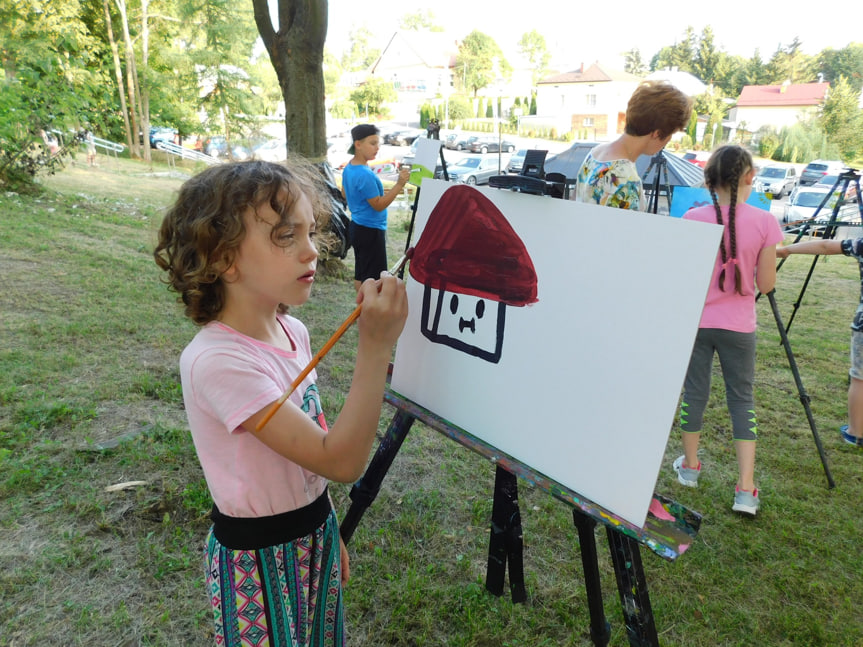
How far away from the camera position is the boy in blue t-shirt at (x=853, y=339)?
2.75 metres

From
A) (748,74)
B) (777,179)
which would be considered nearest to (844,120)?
(777,179)

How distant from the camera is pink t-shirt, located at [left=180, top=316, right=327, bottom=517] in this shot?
0.97m

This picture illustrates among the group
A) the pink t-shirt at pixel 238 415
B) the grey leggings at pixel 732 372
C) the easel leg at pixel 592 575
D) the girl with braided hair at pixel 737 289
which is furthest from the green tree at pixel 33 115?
the easel leg at pixel 592 575

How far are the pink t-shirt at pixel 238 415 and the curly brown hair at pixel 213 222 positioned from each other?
0.26 ft

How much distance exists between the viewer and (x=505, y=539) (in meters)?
1.81

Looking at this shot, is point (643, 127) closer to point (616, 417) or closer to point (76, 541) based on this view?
point (616, 417)

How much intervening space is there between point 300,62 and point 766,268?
4617 millimetres

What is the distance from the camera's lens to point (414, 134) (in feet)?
89.4

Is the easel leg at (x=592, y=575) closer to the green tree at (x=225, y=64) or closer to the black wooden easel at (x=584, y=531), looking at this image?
the black wooden easel at (x=584, y=531)

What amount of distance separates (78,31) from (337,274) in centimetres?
1614

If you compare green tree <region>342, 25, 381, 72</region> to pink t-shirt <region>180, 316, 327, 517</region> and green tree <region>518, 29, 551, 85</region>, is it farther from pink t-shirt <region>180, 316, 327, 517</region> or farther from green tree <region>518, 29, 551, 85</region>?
pink t-shirt <region>180, 316, 327, 517</region>

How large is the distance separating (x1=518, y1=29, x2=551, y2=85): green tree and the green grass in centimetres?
5964

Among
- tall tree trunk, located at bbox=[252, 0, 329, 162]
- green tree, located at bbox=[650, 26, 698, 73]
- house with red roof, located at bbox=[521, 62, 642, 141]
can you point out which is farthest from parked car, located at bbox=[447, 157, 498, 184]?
green tree, located at bbox=[650, 26, 698, 73]

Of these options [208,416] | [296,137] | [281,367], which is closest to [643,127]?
[281,367]
